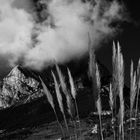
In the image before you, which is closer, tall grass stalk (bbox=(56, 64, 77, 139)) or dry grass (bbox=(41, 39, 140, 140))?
dry grass (bbox=(41, 39, 140, 140))

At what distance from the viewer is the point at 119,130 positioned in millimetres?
Result: 3906

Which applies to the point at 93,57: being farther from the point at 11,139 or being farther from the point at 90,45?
the point at 11,139

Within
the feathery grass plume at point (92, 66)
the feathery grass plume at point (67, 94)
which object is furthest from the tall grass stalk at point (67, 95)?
the feathery grass plume at point (92, 66)

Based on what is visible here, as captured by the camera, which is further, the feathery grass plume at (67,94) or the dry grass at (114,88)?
the feathery grass plume at (67,94)

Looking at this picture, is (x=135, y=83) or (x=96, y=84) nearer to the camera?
(x=96, y=84)

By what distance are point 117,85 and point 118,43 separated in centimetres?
56

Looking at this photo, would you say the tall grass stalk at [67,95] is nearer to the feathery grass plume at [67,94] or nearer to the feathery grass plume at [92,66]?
the feathery grass plume at [67,94]

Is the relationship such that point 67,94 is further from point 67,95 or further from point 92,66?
point 92,66

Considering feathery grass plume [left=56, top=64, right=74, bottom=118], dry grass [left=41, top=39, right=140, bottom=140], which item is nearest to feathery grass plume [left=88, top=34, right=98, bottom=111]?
dry grass [left=41, top=39, right=140, bottom=140]

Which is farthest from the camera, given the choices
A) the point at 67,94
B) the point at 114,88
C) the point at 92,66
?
the point at 67,94

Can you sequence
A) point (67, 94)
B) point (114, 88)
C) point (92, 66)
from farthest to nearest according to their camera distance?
point (67, 94)
point (114, 88)
point (92, 66)

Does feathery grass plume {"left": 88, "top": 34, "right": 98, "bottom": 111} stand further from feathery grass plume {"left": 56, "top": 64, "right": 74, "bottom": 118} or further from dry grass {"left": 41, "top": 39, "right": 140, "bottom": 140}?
Result: feathery grass plume {"left": 56, "top": 64, "right": 74, "bottom": 118}

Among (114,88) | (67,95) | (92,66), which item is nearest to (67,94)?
(67,95)

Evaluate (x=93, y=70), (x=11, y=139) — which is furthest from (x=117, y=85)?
(x=11, y=139)
